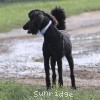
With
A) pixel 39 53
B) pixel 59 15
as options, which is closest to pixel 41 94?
pixel 59 15

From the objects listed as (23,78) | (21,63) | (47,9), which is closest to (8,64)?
(21,63)

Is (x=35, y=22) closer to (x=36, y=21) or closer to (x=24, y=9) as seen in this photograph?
(x=36, y=21)

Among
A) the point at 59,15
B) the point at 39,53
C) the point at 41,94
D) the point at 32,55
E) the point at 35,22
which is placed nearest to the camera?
the point at 41,94

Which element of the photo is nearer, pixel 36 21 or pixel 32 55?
pixel 36 21

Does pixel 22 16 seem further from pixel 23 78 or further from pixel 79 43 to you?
pixel 23 78

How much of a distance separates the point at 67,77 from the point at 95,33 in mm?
9804

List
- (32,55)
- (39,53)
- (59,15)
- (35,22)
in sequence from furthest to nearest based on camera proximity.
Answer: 1. (39,53)
2. (32,55)
3. (59,15)
4. (35,22)

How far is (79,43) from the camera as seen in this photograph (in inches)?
740

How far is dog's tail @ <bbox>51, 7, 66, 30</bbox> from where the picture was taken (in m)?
10.4

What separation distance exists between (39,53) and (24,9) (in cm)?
1181

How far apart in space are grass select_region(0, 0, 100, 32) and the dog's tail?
508 inches

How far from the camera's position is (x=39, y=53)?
16469 millimetres

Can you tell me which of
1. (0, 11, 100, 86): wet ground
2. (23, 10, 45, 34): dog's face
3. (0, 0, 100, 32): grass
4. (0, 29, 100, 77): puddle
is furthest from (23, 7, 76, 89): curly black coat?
(0, 0, 100, 32): grass

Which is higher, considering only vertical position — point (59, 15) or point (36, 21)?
point (36, 21)
